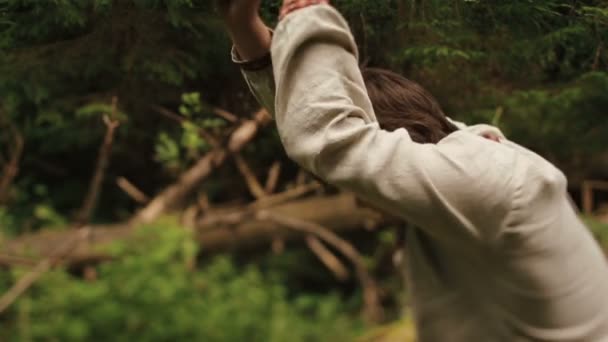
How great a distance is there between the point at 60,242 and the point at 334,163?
7.52ft

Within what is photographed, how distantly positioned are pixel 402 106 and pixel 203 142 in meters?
0.83

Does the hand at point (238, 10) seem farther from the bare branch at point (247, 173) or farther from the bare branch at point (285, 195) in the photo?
the bare branch at point (285, 195)

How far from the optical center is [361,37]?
859mm

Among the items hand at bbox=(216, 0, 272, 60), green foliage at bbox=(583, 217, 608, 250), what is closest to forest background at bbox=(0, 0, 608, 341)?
green foliage at bbox=(583, 217, 608, 250)

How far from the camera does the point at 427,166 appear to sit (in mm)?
710

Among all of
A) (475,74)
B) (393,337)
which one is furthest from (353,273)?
(475,74)

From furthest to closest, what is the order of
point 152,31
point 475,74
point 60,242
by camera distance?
point 60,242 → point 475,74 → point 152,31

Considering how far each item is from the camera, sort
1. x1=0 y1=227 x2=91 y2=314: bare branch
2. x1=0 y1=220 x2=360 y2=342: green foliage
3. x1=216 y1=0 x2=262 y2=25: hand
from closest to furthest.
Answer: x1=216 y1=0 x2=262 y2=25: hand
x1=0 y1=227 x2=91 y2=314: bare branch
x1=0 y1=220 x2=360 y2=342: green foliage

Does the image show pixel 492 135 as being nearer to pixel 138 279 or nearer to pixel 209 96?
pixel 209 96

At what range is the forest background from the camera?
0.81m

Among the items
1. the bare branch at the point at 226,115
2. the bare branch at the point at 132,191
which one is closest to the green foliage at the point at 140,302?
the bare branch at the point at 132,191

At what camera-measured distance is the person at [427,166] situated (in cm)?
67

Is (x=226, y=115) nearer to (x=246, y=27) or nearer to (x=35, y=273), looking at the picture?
(x=246, y=27)

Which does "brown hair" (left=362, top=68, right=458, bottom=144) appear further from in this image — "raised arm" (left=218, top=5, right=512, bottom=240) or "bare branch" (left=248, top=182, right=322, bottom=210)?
"bare branch" (left=248, top=182, right=322, bottom=210)
